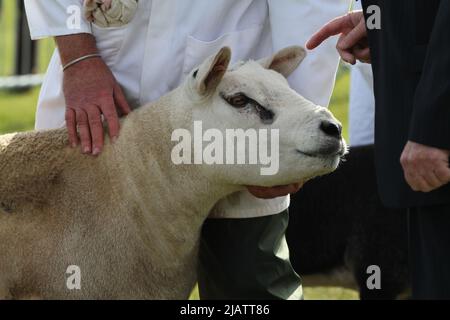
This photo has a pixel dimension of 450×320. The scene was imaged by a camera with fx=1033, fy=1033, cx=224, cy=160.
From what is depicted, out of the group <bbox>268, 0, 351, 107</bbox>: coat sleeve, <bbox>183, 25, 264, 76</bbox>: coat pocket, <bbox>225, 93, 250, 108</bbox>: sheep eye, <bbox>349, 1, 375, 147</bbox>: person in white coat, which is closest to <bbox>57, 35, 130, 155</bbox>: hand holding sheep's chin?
<bbox>183, 25, 264, 76</bbox>: coat pocket

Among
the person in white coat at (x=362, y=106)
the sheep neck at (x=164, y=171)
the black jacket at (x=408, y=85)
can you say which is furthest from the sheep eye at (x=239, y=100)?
the person in white coat at (x=362, y=106)

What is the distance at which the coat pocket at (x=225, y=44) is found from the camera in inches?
143

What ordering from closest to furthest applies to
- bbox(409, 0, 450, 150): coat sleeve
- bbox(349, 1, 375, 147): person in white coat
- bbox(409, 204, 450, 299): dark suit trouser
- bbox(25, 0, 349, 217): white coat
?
bbox(409, 0, 450, 150): coat sleeve, bbox(409, 204, 450, 299): dark suit trouser, bbox(25, 0, 349, 217): white coat, bbox(349, 1, 375, 147): person in white coat

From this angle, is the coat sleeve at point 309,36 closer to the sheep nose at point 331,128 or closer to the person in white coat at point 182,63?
the person in white coat at point 182,63

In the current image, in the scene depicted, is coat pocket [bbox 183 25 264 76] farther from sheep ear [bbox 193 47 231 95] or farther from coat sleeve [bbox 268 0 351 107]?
sheep ear [bbox 193 47 231 95]

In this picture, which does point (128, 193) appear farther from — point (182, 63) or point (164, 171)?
point (182, 63)

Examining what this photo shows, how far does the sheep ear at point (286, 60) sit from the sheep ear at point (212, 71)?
22 centimetres

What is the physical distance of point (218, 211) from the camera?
3.75 meters

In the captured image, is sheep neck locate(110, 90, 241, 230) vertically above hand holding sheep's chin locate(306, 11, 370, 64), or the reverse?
hand holding sheep's chin locate(306, 11, 370, 64)

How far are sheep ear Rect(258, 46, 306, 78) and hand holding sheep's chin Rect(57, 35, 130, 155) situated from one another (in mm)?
535

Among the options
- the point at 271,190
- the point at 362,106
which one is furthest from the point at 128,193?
the point at 362,106

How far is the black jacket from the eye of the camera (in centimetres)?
283
